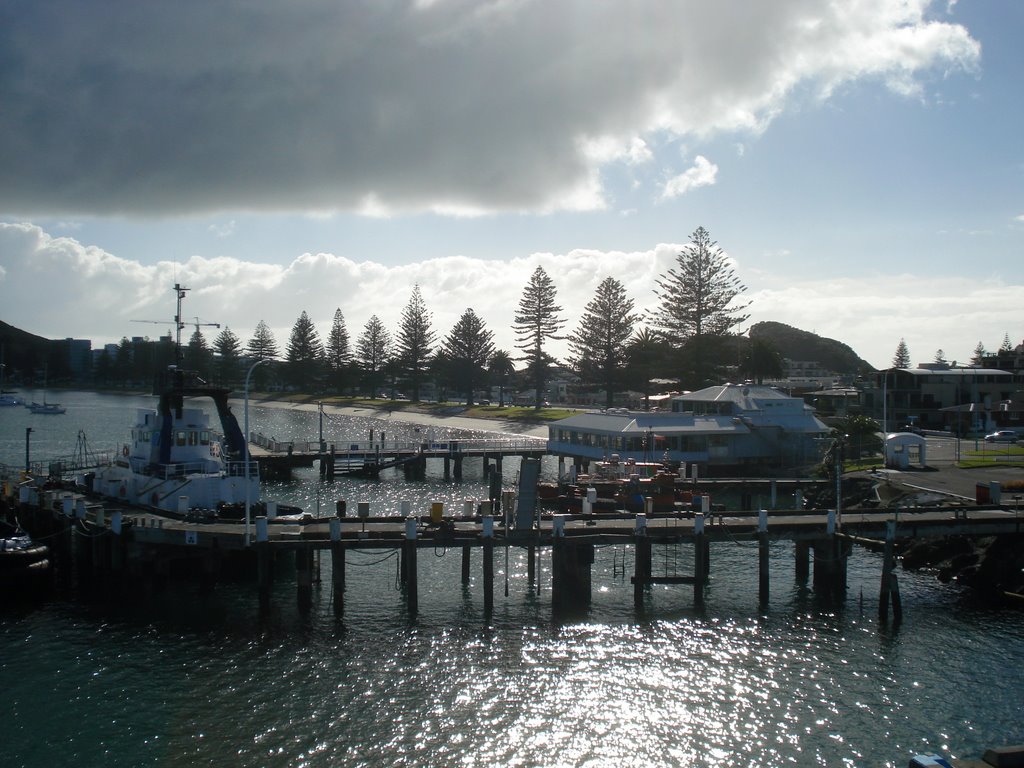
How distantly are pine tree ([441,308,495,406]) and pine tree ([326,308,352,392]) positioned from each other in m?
31.2

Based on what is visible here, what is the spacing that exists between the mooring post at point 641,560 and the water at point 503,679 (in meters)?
0.81

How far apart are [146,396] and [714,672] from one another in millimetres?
197515

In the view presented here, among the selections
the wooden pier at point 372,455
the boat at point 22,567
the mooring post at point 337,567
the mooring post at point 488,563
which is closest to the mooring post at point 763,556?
the mooring post at point 488,563

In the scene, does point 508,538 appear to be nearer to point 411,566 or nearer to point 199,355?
point 411,566

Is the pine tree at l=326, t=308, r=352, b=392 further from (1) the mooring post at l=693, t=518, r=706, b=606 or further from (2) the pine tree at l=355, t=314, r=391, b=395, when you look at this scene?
(1) the mooring post at l=693, t=518, r=706, b=606

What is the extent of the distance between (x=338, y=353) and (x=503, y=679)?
153831 millimetres

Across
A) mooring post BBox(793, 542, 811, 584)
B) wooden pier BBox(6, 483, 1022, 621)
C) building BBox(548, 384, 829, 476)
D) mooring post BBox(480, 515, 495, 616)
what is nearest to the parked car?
building BBox(548, 384, 829, 476)

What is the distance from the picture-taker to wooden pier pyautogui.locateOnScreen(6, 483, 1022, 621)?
29609mm

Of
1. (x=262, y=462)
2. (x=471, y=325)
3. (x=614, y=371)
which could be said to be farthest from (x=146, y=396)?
(x=262, y=462)

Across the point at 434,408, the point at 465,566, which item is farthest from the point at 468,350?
the point at 465,566

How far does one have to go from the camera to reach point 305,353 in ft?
584

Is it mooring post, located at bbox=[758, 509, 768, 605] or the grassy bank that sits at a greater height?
the grassy bank

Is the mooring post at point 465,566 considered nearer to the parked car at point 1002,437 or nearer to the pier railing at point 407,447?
the pier railing at point 407,447

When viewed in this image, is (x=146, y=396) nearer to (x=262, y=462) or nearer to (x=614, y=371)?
(x=614, y=371)
